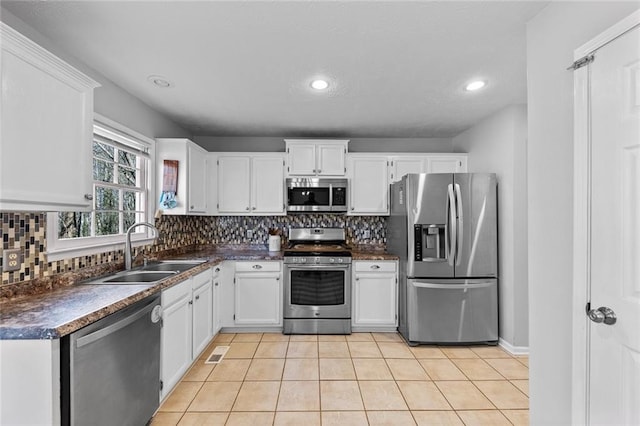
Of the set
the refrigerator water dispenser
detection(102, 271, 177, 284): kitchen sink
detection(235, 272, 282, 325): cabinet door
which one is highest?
the refrigerator water dispenser

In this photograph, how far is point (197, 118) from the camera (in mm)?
3510

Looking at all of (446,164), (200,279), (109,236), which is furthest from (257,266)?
(446,164)

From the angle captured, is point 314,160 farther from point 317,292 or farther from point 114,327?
point 114,327

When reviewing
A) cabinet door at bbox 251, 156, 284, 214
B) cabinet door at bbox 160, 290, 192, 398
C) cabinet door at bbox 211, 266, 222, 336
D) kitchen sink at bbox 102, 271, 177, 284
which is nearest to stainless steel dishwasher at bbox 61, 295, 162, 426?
cabinet door at bbox 160, 290, 192, 398

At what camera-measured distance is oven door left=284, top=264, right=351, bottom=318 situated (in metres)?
3.55

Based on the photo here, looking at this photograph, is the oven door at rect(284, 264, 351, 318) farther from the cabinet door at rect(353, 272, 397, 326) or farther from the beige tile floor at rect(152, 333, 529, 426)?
the beige tile floor at rect(152, 333, 529, 426)

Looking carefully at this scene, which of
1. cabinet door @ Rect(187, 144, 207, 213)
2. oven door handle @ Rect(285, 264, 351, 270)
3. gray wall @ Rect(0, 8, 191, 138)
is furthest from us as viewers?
oven door handle @ Rect(285, 264, 351, 270)

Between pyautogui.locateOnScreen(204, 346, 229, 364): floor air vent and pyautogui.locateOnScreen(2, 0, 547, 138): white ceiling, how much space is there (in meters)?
2.40

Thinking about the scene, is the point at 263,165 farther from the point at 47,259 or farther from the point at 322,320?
the point at 47,259

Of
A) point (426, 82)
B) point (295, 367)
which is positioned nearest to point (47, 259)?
point (295, 367)

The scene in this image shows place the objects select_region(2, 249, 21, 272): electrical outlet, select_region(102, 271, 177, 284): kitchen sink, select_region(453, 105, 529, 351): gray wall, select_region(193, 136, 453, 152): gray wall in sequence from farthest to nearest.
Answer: select_region(193, 136, 453, 152): gray wall, select_region(453, 105, 529, 351): gray wall, select_region(102, 271, 177, 284): kitchen sink, select_region(2, 249, 21, 272): electrical outlet

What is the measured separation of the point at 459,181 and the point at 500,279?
3.57 ft

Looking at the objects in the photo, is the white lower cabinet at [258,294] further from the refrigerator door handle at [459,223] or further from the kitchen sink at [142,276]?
the refrigerator door handle at [459,223]

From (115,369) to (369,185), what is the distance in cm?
307
